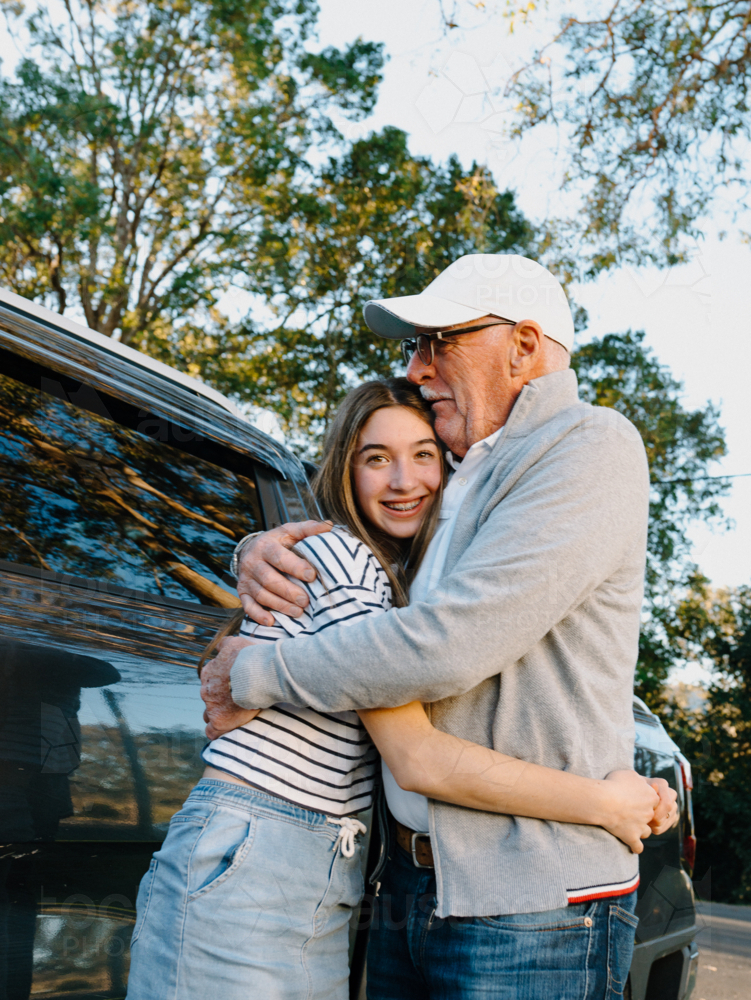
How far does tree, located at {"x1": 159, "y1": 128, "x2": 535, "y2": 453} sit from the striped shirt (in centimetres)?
1115

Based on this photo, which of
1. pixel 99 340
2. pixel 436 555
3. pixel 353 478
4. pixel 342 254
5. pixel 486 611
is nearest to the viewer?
pixel 486 611

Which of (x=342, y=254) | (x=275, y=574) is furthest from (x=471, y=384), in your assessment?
(x=342, y=254)

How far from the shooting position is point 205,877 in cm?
134

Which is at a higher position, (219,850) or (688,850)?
(219,850)

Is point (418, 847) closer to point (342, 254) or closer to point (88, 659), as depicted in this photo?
point (88, 659)

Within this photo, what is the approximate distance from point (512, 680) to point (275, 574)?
1.52ft

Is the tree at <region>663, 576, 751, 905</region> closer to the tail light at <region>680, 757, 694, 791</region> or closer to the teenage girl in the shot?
the tail light at <region>680, 757, 694, 791</region>

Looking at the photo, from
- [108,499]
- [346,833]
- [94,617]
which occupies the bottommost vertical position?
[346,833]

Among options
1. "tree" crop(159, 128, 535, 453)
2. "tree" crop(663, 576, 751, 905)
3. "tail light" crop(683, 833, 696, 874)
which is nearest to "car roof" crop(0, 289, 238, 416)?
"tail light" crop(683, 833, 696, 874)

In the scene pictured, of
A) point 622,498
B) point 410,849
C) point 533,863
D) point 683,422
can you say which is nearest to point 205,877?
point 410,849

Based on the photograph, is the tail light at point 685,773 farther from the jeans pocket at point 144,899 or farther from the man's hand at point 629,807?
the jeans pocket at point 144,899

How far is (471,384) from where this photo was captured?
1.76 metres

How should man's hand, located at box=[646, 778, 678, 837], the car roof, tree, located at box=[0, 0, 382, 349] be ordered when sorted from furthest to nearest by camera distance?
1. tree, located at box=[0, 0, 382, 349]
2. the car roof
3. man's hand, located at box=[646, 778, 678, 837]

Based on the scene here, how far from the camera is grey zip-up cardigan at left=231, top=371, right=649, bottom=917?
1.30 metres
